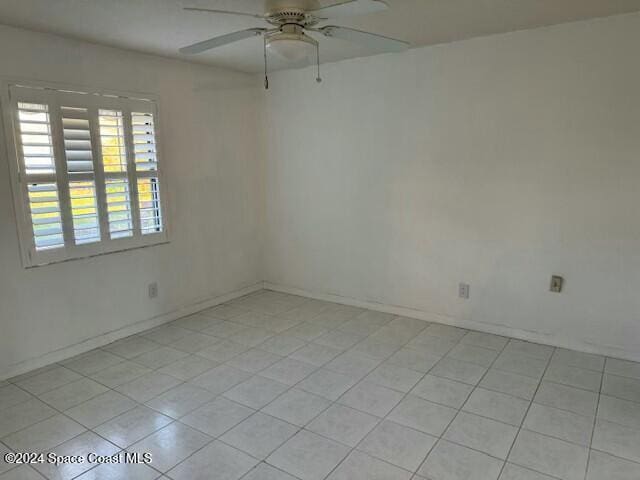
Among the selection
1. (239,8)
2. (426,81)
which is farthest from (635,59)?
(239,8)

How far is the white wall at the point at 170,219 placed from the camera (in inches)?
113

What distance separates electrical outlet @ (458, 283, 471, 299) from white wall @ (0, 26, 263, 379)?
221 centimetres

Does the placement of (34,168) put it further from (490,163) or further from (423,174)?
(490,163)

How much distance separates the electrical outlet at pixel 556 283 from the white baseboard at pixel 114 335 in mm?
2911

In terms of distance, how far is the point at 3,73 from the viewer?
271 centimetres

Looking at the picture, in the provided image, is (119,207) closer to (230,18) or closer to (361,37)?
(230,18)

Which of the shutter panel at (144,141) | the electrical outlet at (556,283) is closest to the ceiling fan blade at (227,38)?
the shutter panel at (144,141)

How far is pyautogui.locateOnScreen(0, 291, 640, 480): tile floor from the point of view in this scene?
6.69 feet

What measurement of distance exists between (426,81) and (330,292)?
7.10ft

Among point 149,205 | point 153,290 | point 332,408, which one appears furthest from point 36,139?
point 332,408

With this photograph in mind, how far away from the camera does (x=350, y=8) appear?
6.03 feet

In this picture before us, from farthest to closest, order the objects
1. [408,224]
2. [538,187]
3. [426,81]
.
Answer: [408,224]
[426,81]
[538,187]

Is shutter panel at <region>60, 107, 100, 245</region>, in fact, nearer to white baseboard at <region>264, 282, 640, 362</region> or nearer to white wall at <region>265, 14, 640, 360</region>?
white wall at <region>265, 14, 640, 360</region>

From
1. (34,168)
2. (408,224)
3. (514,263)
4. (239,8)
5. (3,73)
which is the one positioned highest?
(239,8)
